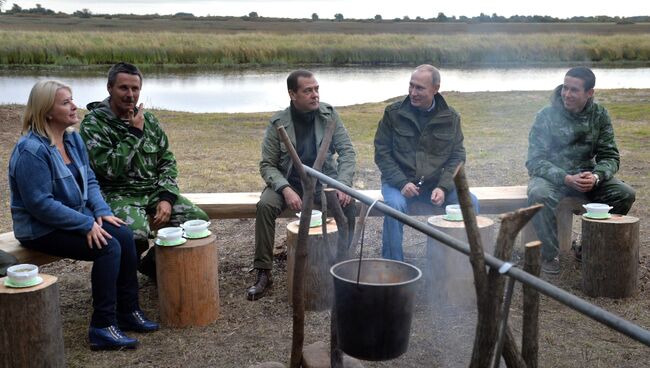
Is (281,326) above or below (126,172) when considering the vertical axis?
below

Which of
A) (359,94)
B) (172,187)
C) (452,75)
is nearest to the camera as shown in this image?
(172,187)

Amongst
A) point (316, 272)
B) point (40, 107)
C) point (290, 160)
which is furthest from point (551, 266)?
point (40, 107)

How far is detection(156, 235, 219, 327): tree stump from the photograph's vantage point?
157 inches

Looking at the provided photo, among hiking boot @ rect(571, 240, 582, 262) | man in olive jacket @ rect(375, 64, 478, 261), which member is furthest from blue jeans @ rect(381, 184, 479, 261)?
hiking boot @ rect(571, 240, 582, 262)

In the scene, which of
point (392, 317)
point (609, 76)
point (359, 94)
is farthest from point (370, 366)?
point (609, 76)

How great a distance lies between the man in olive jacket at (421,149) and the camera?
4742 millimetres

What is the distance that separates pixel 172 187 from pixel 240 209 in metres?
0.57

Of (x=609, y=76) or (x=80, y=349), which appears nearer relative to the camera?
(x=80, y=349)

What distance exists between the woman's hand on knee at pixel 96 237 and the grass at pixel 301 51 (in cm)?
2745

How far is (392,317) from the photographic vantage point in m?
2.51

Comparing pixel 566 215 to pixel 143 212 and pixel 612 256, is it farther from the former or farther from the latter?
pixel 143 212

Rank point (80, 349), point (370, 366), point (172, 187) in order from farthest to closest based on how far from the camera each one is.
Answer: point (172, 187) < point (80, 349) < point (370, 366)

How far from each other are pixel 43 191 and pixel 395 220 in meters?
2.10

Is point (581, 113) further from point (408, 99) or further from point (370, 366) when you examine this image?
point (370, 366)
